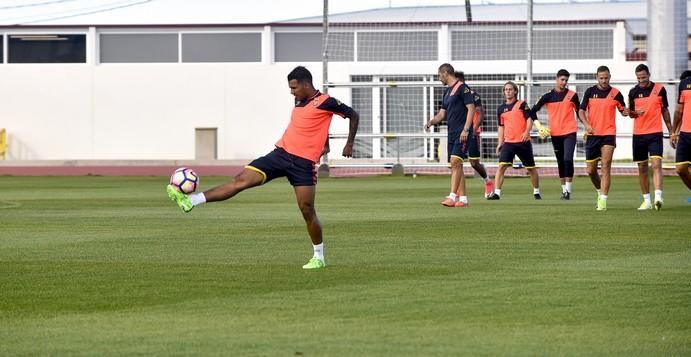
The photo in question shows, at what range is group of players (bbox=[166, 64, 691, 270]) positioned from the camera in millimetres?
12281

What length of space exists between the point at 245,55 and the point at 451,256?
3716 cm

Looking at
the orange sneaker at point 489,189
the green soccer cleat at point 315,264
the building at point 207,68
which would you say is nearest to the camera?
the green soccer cleat at point 315,264

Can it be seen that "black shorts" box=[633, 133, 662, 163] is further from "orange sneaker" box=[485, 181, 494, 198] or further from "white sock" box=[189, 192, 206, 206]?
"white sock" box=[189, 192, 206, 206]

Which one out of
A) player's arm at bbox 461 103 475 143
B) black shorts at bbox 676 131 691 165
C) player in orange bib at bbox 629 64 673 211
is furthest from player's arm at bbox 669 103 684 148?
player's arm at bbox 461 103 475 143

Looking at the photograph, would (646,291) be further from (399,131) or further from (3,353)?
(399,131)

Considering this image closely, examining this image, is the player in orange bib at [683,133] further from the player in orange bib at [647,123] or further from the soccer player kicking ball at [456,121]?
the soccer player kicking ball at [456,121]

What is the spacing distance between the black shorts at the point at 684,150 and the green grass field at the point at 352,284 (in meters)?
0.75

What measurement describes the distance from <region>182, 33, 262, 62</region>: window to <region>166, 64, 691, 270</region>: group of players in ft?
76.3

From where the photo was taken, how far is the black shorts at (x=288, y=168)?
12242mm

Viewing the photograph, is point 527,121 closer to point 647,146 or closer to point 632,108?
point 632,108

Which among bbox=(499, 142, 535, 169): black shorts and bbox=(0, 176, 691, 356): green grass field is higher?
bbox=(499, 142, 535, 169): black shorts

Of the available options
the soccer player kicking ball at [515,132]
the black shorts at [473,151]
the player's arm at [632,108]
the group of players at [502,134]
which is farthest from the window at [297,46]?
the player's arm at [632,108]

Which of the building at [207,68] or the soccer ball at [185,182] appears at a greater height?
the building at [207,68]

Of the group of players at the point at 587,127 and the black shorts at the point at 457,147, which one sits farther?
the black shorts at the point at 457,147
